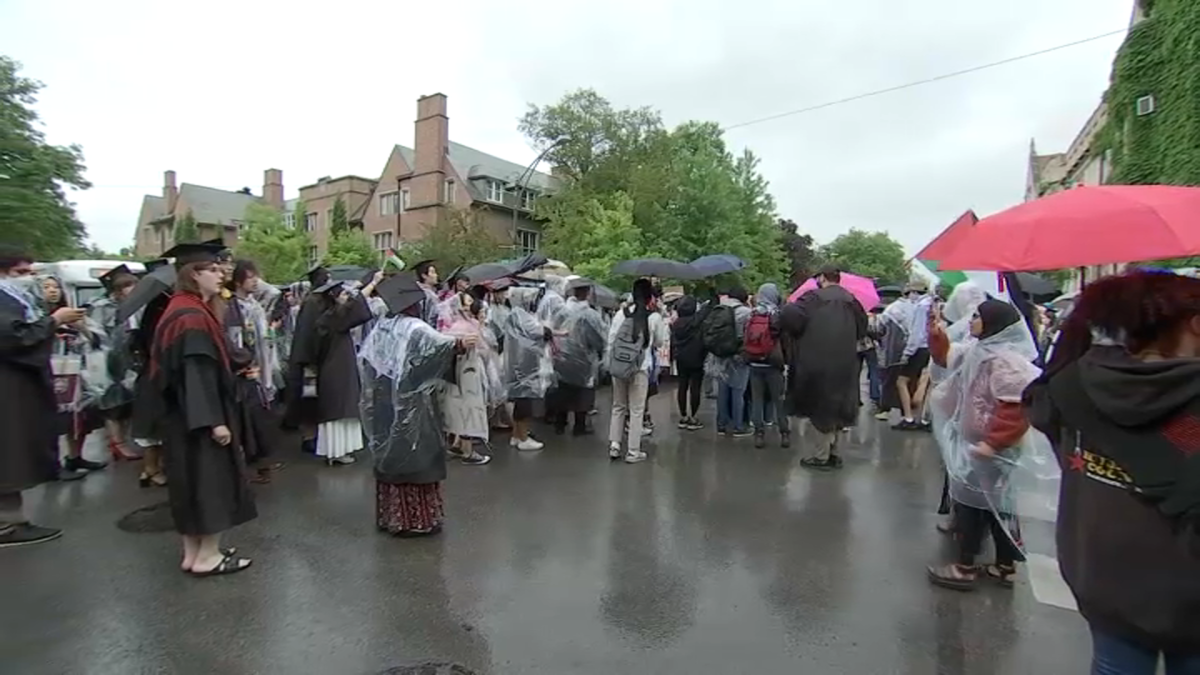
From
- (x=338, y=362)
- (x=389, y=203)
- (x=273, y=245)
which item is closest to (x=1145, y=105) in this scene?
(x=338, y=362)

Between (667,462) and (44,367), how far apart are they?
17.6ft

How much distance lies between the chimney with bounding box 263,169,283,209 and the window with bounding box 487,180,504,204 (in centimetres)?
3189

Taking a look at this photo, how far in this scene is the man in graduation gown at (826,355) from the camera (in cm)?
706

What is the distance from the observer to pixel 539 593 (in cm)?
420

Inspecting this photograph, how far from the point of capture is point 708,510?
19.1 ft

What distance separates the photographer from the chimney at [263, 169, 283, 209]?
72188mm

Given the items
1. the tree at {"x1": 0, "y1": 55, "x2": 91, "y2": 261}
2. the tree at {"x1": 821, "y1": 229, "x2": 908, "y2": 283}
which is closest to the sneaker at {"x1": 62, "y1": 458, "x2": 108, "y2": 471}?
the tree at {"x1": 0, "y1": 55, "x2": 91, "y2": 261}

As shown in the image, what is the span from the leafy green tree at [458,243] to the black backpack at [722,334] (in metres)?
26.9

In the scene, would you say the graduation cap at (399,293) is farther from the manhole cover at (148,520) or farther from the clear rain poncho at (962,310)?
the clear rain poncho at (962,310)

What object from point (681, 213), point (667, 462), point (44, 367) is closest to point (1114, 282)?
point (667, 462)

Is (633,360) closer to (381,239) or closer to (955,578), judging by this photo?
(955,578)

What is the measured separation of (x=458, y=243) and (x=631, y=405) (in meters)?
30.2

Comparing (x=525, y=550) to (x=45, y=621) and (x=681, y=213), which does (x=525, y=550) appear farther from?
(x=681, y=213)

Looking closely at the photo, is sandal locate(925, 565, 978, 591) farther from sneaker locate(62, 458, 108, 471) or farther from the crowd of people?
sneaker locate(62, 458, 108, 471)
